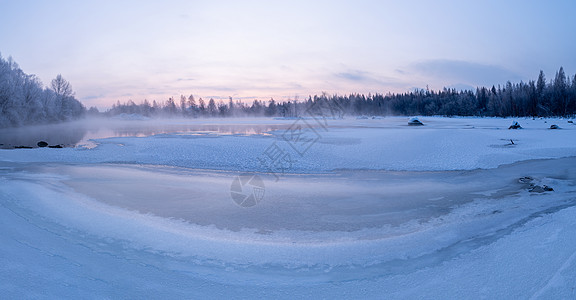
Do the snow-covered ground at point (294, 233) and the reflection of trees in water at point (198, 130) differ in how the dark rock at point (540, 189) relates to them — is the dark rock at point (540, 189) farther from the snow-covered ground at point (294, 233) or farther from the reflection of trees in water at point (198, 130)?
the reflection of trees in water at point (198, 130)

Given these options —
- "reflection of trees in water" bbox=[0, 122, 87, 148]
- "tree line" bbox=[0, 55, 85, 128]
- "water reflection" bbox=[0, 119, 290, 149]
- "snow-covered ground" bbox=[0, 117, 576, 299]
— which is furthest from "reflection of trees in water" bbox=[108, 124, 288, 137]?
"snow-covered ground" bbox=[0, 117, 576, 299]

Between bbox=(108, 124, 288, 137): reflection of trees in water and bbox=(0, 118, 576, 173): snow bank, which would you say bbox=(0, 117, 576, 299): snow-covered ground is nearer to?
bbox=(0, 118, 576, 173): snow bank

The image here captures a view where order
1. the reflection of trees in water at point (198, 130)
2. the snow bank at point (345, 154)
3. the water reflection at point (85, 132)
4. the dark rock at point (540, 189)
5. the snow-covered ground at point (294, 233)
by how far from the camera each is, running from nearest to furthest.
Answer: the snow-covered ground at point (294, 233) → the dark rock at point (540, 189) → the snow bank at point (345, 154) → the water reflection at point (85, 132) → the reflection of trees in water at point (198, 130)

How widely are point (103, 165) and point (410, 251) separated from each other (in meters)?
13.7

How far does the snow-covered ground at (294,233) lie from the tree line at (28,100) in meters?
41.9

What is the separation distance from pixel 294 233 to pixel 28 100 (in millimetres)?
63345

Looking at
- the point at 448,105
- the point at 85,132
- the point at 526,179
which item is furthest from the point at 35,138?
the point at 448,105

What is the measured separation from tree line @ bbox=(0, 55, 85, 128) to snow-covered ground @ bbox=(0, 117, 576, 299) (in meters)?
41.9

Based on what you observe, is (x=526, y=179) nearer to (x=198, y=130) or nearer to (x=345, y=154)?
(x=345, y=154)

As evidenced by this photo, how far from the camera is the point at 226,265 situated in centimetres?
440

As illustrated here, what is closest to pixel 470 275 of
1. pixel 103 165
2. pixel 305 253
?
pixel 305 253

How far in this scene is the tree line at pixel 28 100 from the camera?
144ft

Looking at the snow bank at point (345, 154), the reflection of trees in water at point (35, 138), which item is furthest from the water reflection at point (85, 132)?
the snow bank at point (345, 154)

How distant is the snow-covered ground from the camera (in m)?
3.73
